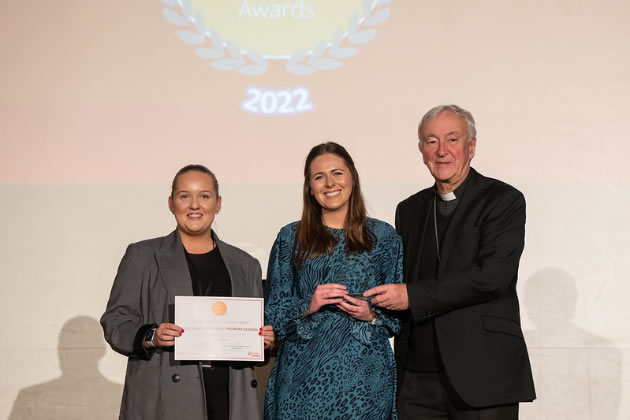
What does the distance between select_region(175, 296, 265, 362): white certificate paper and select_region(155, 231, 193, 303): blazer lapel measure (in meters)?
0.13

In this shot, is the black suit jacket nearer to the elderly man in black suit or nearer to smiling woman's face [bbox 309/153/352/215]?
the elderly man in black suit

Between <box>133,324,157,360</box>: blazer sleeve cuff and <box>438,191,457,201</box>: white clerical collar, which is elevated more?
<box>438,191,457,201</box>: white clerical collar

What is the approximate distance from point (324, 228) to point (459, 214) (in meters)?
0.51

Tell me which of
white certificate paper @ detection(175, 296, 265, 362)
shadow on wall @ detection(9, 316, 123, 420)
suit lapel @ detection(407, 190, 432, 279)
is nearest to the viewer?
white certificate paper @ detection(175, 296, 265, 362)

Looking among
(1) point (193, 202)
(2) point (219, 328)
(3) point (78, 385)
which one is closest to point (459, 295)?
(2) point (219, 328)

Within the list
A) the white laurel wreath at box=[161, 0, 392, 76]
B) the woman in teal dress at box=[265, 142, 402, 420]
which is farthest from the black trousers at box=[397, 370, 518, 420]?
the white laurel wreath at box=[161, 0, 392, 76]

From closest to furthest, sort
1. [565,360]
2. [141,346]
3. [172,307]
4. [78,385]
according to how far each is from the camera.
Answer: [141,346], [172,307], [565,360], [78,385]

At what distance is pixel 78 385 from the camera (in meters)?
4.41

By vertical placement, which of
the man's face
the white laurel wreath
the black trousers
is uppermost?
the white laurel wreath

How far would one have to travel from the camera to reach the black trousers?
2.51 meters

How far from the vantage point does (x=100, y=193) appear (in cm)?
438

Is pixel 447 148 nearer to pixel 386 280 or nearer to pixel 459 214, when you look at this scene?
pixel 459 214

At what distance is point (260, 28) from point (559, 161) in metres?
1.93

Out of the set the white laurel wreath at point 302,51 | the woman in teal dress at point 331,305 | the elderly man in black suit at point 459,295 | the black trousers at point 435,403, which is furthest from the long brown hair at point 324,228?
the white laurel wreath at point 302,51
